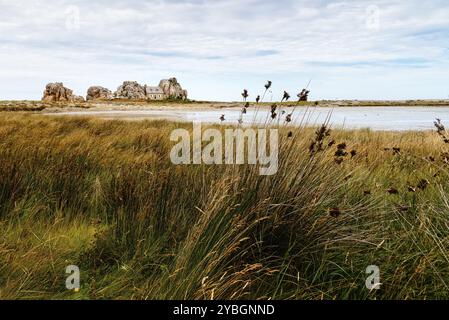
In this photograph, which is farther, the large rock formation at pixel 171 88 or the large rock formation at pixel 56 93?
the large rock formation at pixel 171 88

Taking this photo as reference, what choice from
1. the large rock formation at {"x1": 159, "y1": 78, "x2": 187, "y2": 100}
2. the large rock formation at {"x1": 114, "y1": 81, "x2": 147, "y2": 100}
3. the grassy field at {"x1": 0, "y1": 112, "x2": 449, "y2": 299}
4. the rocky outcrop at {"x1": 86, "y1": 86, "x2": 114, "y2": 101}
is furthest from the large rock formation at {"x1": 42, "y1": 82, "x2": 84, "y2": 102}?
the grassy field at {"x1": 0, "y1": 112, "x2": 449, "y2": 299}

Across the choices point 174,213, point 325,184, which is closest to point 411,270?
point 325,184

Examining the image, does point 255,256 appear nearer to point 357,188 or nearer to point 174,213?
point 174,213

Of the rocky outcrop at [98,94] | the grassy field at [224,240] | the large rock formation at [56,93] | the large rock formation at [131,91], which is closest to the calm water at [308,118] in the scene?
the grassy field at [224,240]

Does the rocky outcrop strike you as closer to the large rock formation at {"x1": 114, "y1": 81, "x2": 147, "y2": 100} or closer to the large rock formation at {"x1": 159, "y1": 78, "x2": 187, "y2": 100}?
the large rock formation at {"x1": 114, "y1": 81, "x2": 147, "y2": 100}

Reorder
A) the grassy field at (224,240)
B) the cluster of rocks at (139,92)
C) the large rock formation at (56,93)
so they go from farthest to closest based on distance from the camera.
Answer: the cluster of rocks at (139,92)
the large rock formation at (56,93)
the grassy field at (224,240)

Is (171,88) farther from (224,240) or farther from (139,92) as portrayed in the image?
(224,240)

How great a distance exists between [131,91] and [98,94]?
8.92 m

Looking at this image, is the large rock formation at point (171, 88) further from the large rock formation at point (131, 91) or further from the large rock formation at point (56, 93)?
the large rock formation at point (56, 93)

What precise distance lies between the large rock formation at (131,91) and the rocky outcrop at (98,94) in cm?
204

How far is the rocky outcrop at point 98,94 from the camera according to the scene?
107 metres

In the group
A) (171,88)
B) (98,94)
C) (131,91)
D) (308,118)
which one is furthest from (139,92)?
(308,118)

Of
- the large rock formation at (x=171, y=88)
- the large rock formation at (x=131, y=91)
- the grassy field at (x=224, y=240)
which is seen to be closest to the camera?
the grassy field at (x=224, y=240)

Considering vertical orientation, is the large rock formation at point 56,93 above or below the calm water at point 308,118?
above
